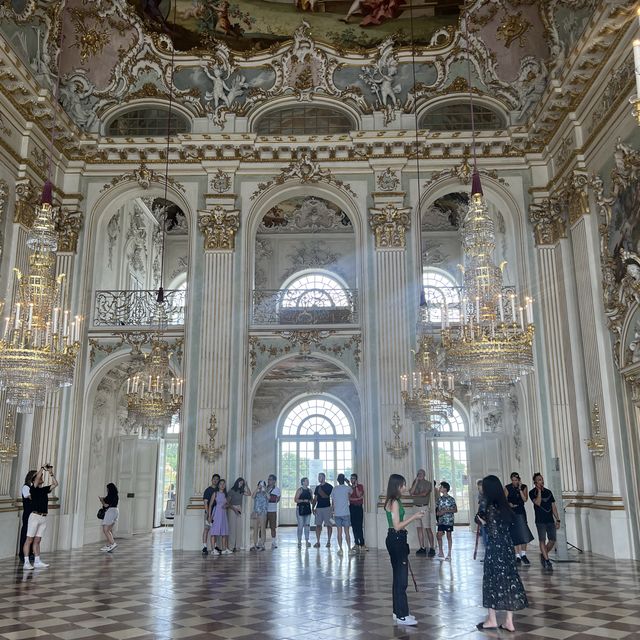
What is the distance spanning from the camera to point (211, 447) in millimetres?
13656

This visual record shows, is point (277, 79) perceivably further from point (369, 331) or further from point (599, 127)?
point (599, 127)

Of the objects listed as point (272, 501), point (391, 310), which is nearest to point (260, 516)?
point (272, 501)

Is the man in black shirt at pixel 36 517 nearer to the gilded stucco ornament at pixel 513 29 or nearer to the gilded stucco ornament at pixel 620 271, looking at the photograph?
the gilded stucco ornament at pixel 620 271

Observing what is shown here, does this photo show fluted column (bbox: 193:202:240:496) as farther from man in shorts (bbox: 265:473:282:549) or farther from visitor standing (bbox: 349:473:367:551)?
visitor standing (bbox: 349:473:367:551)

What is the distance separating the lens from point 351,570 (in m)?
9.79

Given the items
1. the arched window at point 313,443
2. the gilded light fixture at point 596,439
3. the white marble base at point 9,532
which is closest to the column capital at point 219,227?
the white marble base at point 9,532

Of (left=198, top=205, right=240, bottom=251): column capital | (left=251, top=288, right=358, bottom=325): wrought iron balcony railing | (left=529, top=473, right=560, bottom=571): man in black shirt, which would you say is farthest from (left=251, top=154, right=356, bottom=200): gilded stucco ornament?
(left=529, top=473, right=560, bottom=571): man in black shirt

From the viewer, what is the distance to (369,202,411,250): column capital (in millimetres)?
14789

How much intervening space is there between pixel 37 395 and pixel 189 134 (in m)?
7.85

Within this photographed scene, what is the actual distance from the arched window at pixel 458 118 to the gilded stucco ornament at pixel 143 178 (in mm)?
6176

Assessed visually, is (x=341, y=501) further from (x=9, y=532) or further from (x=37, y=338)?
(x=37, y=338)

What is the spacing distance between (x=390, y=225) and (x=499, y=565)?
9.93 meters

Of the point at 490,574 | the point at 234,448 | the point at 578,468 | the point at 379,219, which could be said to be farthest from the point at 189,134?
the point at 490,574

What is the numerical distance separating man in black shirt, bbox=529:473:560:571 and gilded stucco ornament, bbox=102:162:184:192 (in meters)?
10.2
